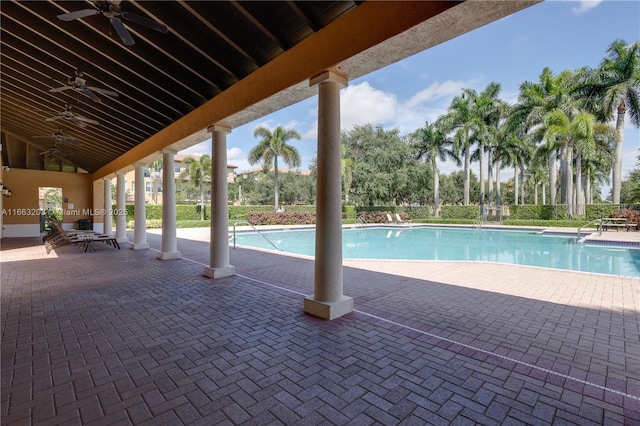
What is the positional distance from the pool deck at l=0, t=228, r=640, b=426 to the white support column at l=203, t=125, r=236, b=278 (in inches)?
25.0

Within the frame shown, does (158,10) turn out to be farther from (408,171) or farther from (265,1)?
(408,171)

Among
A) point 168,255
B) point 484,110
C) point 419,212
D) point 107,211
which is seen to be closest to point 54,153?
point 107,211

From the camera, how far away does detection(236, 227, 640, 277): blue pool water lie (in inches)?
398

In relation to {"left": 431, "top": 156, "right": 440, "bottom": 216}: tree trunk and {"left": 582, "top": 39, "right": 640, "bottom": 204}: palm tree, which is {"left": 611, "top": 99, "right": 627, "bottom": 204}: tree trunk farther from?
{"left": 431, "top": 156, "right": 440, "bottom": 216}: tree trunk

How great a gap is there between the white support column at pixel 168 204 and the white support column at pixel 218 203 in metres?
2.72

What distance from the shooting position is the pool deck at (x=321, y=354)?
7.63 ft

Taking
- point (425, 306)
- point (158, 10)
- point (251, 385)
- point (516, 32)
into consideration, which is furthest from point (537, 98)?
point (251, 385)

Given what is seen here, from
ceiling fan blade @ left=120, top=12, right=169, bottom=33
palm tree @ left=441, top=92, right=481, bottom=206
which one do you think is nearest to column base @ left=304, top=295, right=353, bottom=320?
Result: ceiling fan blade @ left=120, top=12, right=169, bottom=33

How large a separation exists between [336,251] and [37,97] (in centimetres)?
958

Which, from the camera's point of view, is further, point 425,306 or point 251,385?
point 425,306

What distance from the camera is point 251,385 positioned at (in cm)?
265

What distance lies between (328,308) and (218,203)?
3.64 meters

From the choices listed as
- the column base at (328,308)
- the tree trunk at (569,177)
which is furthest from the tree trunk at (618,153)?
the column base at (328,308)

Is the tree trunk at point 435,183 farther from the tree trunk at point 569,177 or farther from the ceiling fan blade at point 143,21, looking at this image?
Result: the ceiling fan blade at point 143,21
